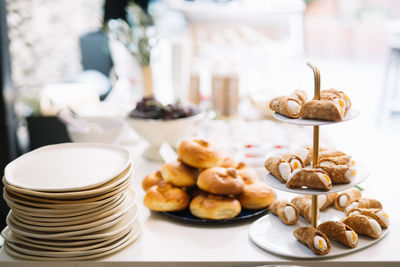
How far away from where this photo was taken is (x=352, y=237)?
96 centimetres

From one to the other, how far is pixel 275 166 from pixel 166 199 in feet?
1.03

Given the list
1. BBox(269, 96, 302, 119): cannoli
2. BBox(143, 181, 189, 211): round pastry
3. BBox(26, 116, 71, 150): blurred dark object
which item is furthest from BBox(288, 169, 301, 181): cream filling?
BBox(26, 116, 71, 150): blurred dark object

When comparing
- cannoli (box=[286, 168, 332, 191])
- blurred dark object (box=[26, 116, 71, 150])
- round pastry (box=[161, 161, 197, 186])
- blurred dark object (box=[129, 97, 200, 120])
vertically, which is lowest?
blurred dark object (box=[26, 116, 71, 150])

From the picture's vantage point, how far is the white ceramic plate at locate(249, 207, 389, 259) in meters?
0.95

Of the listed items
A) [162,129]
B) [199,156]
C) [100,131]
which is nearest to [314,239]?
[199,156]

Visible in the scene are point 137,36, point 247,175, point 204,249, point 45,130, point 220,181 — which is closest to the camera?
point 204,249

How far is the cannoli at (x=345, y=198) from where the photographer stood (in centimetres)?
114

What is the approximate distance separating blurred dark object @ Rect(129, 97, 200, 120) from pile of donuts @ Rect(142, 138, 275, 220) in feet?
1.25

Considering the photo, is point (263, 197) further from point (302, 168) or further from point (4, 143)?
point (4, 143)

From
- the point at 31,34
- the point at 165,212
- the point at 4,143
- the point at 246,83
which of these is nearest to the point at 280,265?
the point at 165,212

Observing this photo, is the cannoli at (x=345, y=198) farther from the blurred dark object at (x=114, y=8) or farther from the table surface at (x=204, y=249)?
the blurred dark object at (x=114, y=8)

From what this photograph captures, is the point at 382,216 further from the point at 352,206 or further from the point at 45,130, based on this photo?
the point at 45,130

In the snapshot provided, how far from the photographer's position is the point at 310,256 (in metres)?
0.94

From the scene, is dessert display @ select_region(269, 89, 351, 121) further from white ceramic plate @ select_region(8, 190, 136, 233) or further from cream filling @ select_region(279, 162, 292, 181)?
white ceramic plate @ select_region(8, 190, 136, 233)
